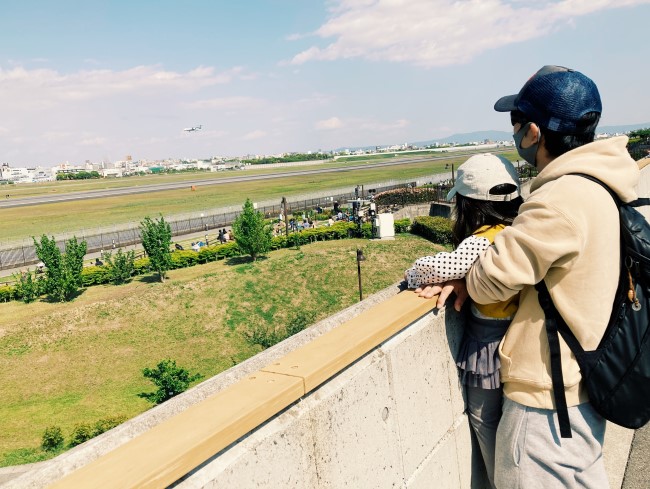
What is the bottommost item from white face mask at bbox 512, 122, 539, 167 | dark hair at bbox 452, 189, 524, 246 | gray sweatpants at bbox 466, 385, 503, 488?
gray sweatpants at bbox 466, 385, 503, 488

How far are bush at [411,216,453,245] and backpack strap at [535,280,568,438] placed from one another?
3056 cm

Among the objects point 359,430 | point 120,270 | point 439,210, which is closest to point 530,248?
point 359,430

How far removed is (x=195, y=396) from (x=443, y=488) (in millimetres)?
1484

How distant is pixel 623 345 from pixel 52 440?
635 inches

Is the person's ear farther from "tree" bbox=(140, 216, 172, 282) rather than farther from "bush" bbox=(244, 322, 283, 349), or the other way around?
"tree" bbox=(140, 216, 172, 282)

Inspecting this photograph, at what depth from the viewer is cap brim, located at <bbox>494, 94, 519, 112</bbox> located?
230cm

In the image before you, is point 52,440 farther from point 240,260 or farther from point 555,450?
point 240,260

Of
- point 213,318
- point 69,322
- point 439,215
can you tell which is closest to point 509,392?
point 213,318

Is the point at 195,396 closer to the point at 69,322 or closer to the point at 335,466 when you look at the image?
the point at 335,466

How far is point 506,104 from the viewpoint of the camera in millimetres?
2357

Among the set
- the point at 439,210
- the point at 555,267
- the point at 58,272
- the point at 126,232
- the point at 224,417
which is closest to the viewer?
the point at 224,417

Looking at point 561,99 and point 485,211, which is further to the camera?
point 485,211

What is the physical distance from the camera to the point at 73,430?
15227 millimetres

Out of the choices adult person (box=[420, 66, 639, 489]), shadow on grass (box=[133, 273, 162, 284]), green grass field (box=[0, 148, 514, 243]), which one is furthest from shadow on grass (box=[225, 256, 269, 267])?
adult person (box=[420, 66, 639, 489])
